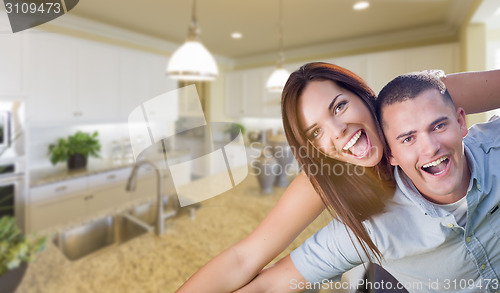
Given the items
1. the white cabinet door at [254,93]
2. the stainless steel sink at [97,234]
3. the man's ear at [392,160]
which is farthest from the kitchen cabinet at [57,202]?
the man's ear at [392,160]

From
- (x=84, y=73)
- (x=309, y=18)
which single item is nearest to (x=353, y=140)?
(x=309, y=18)

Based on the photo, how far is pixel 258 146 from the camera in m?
0.24

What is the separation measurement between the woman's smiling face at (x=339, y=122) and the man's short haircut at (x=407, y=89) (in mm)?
10

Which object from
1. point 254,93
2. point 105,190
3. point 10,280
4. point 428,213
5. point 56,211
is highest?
point 254,93

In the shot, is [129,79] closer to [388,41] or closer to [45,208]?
[388,41]

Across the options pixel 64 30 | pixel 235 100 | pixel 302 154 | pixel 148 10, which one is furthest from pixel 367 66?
pixel 148 10

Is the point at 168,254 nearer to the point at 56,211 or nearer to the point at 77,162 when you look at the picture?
the point at 77,162

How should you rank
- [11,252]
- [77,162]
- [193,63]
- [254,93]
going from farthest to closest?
[77,162], [193,63], [254,93], [11,252]

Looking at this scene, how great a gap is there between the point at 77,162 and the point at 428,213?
157 centimetres

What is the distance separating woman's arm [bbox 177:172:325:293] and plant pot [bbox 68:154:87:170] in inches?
53.7

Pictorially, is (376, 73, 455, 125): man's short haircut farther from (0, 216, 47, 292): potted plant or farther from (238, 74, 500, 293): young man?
(0, 216, 47, 292): potted plant

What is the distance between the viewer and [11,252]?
0.27 m

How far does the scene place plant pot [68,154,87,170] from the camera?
3.97 feet

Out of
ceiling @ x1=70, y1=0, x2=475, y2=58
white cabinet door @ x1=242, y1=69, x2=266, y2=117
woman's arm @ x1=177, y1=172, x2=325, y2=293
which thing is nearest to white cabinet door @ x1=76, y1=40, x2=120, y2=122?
ceiling @ x1=70, y1=0, x2=475, y2=58
